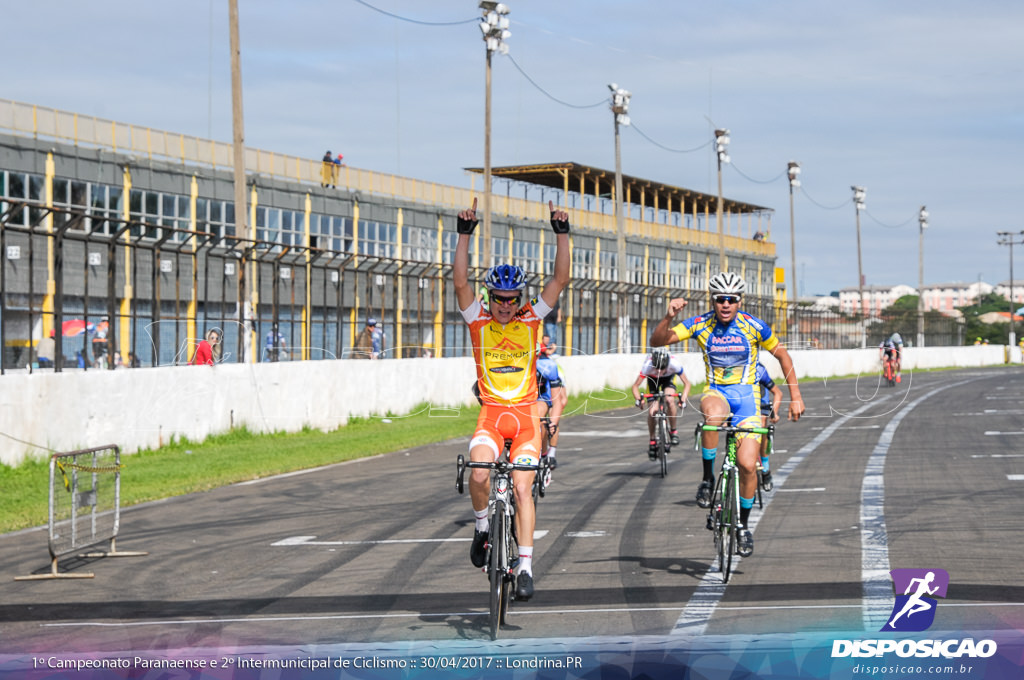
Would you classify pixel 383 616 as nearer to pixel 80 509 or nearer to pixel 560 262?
pixel 560 262

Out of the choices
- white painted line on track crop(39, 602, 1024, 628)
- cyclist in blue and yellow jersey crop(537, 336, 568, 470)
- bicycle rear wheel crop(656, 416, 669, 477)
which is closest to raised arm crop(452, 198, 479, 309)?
white painted line on track crop(39, 602, 1024, 628)

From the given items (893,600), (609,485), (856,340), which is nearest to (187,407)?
(609,485)

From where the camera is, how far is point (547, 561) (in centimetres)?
952

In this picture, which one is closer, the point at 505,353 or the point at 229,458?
the point at 505,353

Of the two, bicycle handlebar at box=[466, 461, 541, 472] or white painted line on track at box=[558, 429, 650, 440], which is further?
white painted line on track at box=[558, 429, 650, 440]

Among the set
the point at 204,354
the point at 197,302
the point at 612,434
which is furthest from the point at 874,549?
the point at 197,302

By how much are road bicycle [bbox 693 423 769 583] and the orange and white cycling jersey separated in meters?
1.66

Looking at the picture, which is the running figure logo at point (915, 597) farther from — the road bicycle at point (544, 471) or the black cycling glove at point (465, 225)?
the road bicycle at point (544, 471)

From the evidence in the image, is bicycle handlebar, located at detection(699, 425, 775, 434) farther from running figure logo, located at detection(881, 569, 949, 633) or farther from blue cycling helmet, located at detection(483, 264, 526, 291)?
blue cycling helmet, located at detection(483, 264, 526, 291)

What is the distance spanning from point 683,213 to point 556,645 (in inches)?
3335

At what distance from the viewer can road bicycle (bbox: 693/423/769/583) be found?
8.55m

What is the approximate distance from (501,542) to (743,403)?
9.63ft

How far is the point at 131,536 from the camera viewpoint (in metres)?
11.5

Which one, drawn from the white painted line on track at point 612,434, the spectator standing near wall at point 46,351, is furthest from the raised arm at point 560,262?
the white painted line on track at point 612,434
